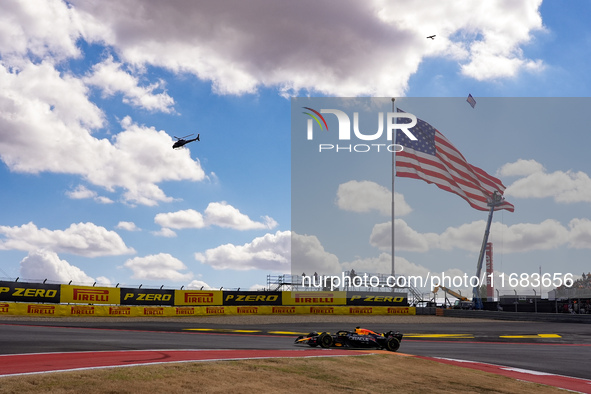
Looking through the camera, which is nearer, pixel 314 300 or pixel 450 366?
pixel 450 366

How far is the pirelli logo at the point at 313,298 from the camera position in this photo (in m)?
44.8

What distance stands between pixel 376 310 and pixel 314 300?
5321mm

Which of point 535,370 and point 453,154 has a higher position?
point 453,154

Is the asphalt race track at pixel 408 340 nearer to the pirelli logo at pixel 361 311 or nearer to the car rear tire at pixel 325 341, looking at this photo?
the car rear tire at pixel 325 341

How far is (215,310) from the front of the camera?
41344mm

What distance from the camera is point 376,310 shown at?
4528cm

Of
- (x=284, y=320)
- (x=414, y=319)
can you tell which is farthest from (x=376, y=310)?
(x=284, y=320)

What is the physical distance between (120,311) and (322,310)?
1594cm

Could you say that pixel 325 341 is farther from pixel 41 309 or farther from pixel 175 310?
pixel 41 309

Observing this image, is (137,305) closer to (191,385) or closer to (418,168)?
(418,168)

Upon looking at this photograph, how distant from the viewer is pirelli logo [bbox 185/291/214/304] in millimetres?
41719

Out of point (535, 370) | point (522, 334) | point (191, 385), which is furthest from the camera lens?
point (522, 334)

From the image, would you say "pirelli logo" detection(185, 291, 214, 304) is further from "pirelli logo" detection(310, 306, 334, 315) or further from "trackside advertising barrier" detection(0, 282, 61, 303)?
"trackside advertising barrier" detection(0, 282, 61, 303)

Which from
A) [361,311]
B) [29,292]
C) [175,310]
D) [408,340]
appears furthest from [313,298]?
[29,292]
